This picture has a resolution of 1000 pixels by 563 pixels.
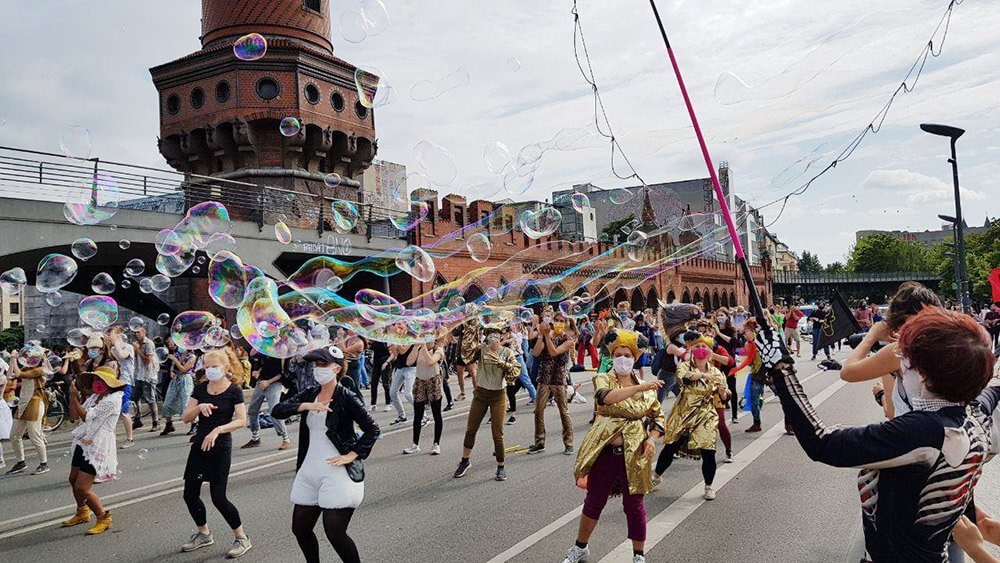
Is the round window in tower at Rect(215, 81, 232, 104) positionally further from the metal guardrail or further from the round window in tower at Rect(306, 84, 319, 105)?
the metal guardrail

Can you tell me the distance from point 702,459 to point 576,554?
8.86ft

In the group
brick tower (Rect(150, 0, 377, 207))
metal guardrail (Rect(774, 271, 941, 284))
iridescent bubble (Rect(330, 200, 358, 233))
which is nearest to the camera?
iridescent bubble (Rect(330, 200, 358, 233))

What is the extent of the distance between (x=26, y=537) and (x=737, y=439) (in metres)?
8.31

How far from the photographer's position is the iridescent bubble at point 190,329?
424 inches

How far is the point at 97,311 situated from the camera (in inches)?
448

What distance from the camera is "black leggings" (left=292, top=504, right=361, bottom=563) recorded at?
14.7 ft

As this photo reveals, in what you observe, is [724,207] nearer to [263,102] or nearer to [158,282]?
[158,282]

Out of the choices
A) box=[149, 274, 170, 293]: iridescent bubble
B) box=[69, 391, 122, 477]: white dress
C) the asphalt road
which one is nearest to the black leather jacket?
the asphalt road

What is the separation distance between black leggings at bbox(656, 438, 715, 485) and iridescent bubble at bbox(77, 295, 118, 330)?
8764mm

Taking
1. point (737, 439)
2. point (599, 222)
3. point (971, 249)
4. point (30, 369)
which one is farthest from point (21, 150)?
point (971, 249)

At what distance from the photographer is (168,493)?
25.9 feet

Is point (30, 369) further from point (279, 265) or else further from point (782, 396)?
point (279, 265)

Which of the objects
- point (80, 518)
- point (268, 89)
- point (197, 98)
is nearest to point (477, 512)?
point (80, 518)

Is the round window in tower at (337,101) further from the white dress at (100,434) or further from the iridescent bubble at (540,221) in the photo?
the white dress at (100,434)
